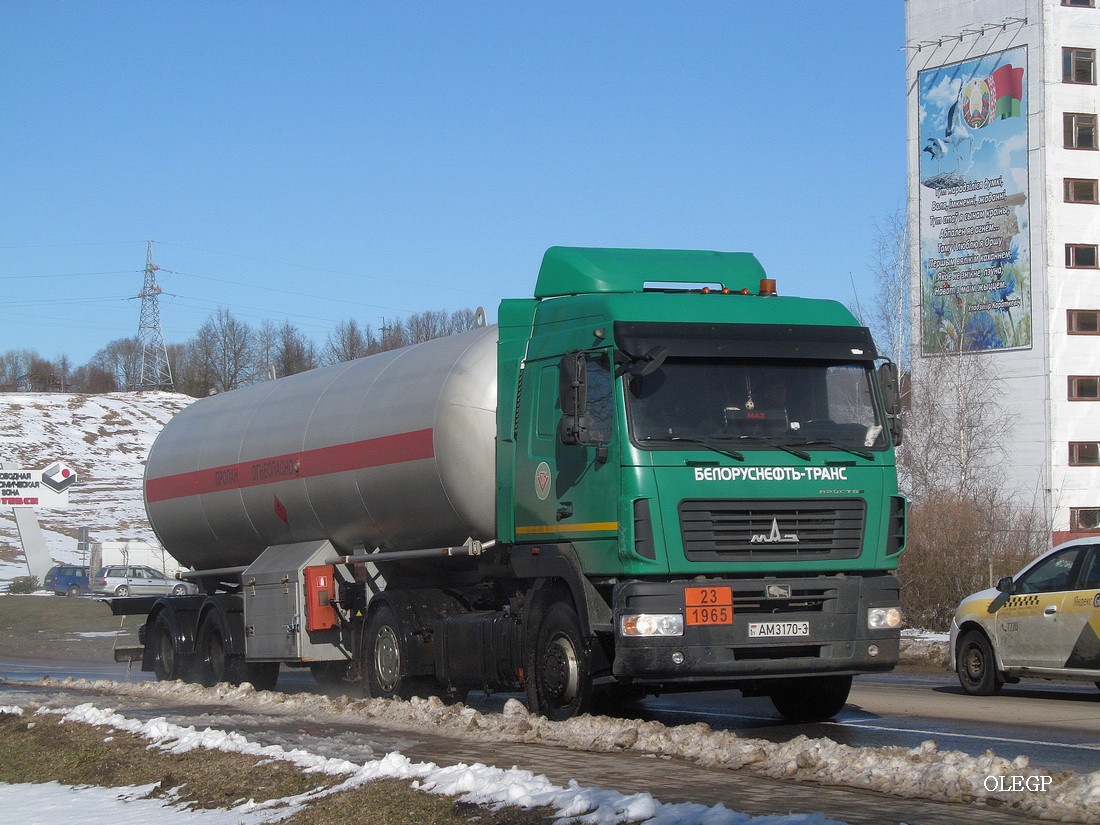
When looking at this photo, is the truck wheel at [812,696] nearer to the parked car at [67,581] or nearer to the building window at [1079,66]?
the parked car at [67,581]

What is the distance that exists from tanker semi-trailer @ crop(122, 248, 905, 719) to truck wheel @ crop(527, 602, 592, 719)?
2 centimetres

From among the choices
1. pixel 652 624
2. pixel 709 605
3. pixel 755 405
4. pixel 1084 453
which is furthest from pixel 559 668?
pixel 1084 453

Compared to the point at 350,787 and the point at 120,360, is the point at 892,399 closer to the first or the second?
the point at 350,787

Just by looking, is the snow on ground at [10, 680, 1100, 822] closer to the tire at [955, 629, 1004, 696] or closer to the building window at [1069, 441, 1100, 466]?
the tire at [955, 629, 1004, 696]

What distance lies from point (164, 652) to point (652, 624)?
11173 millimetres

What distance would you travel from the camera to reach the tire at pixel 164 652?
18.8 meters

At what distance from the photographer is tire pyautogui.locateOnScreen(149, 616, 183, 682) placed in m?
18.8

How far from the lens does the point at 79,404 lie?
118 metres

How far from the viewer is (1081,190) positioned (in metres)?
60.1

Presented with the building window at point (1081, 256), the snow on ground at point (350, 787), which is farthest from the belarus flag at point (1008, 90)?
the snow on ground at point (350, 787)

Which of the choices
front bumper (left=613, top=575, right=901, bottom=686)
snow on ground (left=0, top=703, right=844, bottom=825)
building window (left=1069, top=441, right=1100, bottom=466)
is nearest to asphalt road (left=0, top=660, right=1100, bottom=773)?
front bumper (left=613, top=575, right=901, bottom=686)

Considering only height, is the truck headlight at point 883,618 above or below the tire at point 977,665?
above

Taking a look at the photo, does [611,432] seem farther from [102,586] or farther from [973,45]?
[973,45]

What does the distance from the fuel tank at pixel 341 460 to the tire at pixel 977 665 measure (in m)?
5.81
